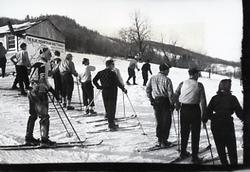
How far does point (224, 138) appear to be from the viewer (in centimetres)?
260

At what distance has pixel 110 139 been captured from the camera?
263 cm

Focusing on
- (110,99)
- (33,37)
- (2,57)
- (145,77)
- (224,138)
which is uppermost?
(33,37)

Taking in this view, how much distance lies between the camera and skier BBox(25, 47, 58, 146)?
2660 millimetres

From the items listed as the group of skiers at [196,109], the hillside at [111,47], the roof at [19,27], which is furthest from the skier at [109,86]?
the roof at [19,27]

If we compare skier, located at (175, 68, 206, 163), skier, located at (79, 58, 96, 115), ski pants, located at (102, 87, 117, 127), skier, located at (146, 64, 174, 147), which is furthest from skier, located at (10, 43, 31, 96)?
skier, located at (175, 68, 206, 163)

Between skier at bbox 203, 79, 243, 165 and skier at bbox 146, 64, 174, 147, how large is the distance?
0.22 m

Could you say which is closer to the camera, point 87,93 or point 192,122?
point 192,122

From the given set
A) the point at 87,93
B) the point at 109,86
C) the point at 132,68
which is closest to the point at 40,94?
the point at 87,93

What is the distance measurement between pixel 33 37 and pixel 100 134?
0.69 m

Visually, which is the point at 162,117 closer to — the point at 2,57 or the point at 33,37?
the point at 33,37

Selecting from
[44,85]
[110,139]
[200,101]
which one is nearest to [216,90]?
[200,101]

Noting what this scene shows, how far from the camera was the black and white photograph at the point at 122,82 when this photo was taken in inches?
102

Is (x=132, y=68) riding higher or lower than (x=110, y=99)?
higher

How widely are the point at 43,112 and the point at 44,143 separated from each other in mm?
182
